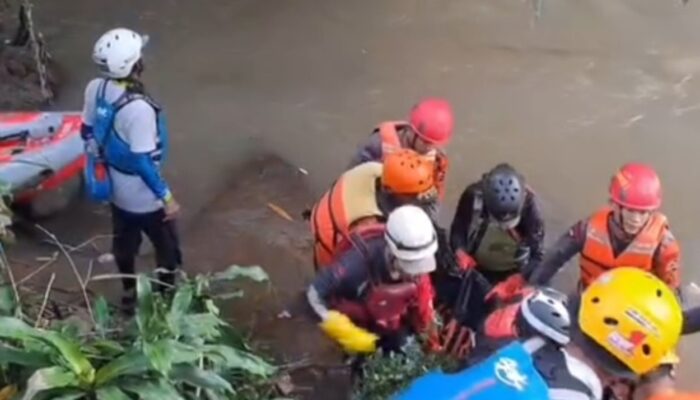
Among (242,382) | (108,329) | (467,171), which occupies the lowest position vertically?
(467,171)

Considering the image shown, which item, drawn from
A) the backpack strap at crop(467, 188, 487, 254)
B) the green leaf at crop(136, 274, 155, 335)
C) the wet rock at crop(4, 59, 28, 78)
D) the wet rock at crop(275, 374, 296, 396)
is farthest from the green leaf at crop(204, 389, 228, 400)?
the wet rock at crop(4, 59, 28, 78)

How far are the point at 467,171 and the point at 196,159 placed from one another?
1.89 m

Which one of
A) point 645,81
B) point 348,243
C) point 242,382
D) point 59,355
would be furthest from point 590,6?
point 59,355

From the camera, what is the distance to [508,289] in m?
6.26

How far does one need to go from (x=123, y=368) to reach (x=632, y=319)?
1.83 meters

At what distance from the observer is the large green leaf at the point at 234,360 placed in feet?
15.9

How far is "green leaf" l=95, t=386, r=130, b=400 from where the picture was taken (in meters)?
4.33

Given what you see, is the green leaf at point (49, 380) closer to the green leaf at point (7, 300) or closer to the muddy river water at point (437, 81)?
the green leaf at point (7, 300)

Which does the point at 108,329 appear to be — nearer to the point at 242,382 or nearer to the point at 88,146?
the point at 242,382

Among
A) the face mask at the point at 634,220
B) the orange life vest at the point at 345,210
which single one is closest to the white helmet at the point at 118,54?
the orange life vest at the point at 345,210

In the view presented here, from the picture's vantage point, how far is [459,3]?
11148 mm

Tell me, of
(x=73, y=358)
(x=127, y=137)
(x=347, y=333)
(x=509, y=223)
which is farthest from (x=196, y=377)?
(x=509, y=223)

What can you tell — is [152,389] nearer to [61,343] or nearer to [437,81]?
[61,343]

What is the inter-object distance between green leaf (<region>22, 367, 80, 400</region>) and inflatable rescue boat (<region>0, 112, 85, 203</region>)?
3.12 metres
